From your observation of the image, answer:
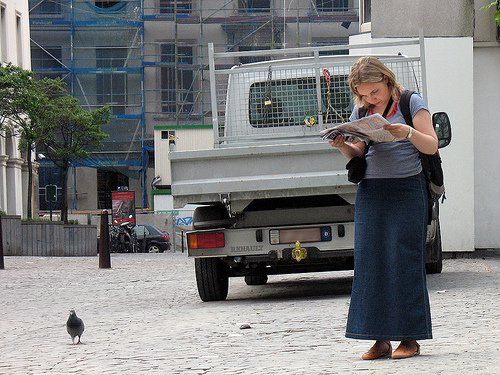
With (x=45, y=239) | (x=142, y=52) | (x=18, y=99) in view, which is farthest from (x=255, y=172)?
(x=142, y=52)

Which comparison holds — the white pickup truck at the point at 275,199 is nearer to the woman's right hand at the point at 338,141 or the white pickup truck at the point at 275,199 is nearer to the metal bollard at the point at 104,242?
the woman's right hand at the point at 338,141

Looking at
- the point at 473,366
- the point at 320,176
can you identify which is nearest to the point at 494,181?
the point at 320,176

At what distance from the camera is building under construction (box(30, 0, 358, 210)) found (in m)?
57.7

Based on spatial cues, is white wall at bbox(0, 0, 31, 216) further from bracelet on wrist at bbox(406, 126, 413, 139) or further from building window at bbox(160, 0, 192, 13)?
bracelet on wrist at bbox(406, 126, 413, 139)

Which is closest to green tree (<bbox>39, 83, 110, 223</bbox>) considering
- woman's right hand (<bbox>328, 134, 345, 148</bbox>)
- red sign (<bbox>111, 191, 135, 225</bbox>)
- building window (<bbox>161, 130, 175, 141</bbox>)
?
red sign (<bbox>111, 191, 135, 225</bbox>)

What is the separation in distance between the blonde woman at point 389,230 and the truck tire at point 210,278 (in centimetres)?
614

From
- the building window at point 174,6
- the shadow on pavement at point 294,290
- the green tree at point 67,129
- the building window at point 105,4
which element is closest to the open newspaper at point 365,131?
the shadow on pavement at point 294,290

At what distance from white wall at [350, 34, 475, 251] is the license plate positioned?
866 centimetres

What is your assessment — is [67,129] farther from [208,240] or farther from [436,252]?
[208,240]

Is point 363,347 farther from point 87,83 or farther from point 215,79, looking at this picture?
point 87,83

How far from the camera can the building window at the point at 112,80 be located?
58.3 metres

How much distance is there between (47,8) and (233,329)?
49275 millimetres

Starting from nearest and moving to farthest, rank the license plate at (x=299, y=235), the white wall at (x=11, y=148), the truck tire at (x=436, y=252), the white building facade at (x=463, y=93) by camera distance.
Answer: the license plate at (x=299, y=235), the truck tire at (x=436, y=252), the white building facade at (x=463, y=93), the white wall at (x=11, y=148)

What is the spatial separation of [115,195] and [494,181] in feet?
86.7
